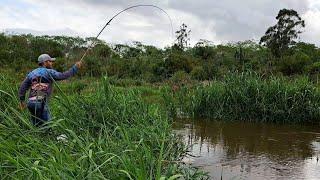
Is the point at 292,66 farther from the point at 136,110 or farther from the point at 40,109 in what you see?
the point at 40,109

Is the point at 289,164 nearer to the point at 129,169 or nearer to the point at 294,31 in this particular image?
the point at 129,169

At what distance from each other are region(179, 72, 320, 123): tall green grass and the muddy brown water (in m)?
0.25

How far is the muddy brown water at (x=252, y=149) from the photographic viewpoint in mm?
6444

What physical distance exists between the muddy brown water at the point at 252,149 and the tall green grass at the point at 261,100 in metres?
0.25

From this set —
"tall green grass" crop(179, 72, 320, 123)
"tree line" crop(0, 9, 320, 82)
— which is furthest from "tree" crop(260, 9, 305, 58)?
"tall green grass" crop(179, 72, 320, 123)

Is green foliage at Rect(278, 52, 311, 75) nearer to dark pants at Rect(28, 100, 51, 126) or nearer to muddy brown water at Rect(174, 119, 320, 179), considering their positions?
muddy brown water at Rect(174, 119, 320, 179)

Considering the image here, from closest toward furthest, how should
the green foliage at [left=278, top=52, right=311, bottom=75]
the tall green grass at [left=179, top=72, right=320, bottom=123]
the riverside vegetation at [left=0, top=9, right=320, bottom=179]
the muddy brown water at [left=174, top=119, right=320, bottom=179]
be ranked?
1. the riverside vegetation at [left=0, top=9, right=320, bottom=179]
2. the muddy brown water at [left=174, top=119, right=320, bottom=179]
3. the tall green grass at [left=179, top=72, right=320, bottom=123]
4. the green foliage at [left=278, top=52, right=311, bottom=75]

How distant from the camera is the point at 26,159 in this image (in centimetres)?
367

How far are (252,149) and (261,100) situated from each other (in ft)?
7.96

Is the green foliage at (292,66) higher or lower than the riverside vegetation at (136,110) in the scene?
higher

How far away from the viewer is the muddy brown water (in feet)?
21.1

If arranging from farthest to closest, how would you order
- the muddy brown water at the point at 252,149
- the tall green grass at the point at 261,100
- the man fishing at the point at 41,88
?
the tall green grass at the point at 261,100 < the muddy brown water at the point at 252,149 < the man fishing at the point at 41,88

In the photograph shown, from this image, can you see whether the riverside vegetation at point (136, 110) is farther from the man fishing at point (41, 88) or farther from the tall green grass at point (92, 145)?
the man fishing at point (41, 88)

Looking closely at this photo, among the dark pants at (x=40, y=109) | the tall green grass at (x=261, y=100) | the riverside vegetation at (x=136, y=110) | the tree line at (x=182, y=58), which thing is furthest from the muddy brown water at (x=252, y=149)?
the tree line at (x=182, y=58)
